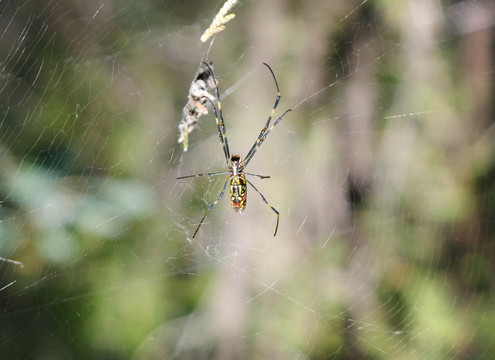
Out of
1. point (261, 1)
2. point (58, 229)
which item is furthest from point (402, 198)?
point (58, 229)

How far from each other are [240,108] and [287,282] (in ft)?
4.78

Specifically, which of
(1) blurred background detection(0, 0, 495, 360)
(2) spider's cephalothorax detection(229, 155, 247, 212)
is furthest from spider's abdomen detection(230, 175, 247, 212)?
(1) blurred background detection(0, 0, 495, 360)

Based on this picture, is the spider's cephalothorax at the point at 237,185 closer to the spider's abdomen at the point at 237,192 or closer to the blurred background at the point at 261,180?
the spider's abdomen at the point at 237,192

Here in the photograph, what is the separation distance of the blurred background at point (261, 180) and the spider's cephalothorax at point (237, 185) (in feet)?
0.80

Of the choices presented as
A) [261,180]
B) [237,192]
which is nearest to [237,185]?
[237,192]

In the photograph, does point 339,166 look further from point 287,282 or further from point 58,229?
point 58,229

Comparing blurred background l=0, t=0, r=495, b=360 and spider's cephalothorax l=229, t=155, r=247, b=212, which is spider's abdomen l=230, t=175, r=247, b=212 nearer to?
spider's cephalothorax l=229, t=155, r=247, b=212

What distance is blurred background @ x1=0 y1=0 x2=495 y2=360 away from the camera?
279 centimetres

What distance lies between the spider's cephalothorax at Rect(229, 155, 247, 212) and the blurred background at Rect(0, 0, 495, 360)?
244 millimetres

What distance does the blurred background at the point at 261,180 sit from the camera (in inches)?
110

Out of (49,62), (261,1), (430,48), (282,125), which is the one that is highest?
(261,1)

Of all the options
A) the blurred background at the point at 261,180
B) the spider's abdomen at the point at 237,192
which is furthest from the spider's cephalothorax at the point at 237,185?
the blurred background at the point at 261,180

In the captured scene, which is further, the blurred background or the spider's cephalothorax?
the blurred background

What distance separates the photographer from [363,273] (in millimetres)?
3385
